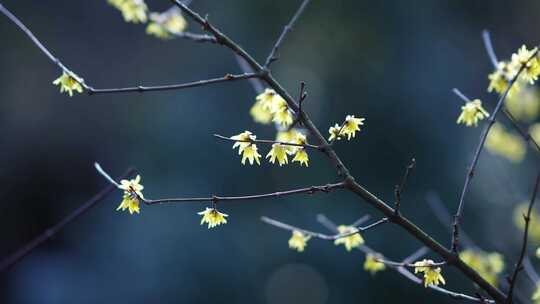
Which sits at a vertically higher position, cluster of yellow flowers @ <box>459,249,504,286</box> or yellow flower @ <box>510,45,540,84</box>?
yellow flower @ <box>510,45,540,84</box>

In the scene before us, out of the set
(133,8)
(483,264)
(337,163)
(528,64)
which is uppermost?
(133,8)

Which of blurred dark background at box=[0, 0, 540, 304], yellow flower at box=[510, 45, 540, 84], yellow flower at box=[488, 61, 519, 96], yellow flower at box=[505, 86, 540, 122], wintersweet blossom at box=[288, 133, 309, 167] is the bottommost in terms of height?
wintersweet blossom at box=[288, 133, 309, 167]

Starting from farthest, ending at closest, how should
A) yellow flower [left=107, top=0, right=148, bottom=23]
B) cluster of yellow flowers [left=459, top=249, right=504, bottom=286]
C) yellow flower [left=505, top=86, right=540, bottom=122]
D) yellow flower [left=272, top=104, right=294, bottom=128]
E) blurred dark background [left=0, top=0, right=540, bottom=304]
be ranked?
blurred dark background [left=0, top=0, right=540, bottom=304] < yellow flower [left=505, top=86, right=540, bottom=122] < cluster of yellow flowers [left=459, top=249, right=504, bottom=286] < yellow flower [left=107, top=0, right=148, bottom=23] < yellow flower [left=272, top=104, right=294, bottom=128]

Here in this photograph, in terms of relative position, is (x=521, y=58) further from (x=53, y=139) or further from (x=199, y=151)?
(x=53, y=139)

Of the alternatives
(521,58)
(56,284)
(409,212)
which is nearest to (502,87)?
(521,58)

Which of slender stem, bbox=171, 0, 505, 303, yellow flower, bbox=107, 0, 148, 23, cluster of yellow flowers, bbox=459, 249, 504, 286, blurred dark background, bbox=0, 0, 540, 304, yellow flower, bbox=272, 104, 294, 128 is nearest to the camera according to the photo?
slender stem, bbox=171, 0, 505, 303

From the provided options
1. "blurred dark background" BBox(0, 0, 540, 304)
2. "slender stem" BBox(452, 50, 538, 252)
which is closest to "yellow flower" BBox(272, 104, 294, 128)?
"slender stem" BBox(452, 50, 538, 252)

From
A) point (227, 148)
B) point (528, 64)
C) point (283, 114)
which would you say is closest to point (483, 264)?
point (528, 64)

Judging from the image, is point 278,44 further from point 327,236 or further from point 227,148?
point 227,148

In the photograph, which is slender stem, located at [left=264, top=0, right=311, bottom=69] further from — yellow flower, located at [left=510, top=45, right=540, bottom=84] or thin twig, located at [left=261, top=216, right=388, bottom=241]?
yellow flower, located at [left=510, top=45, right=540, bottom=84]
